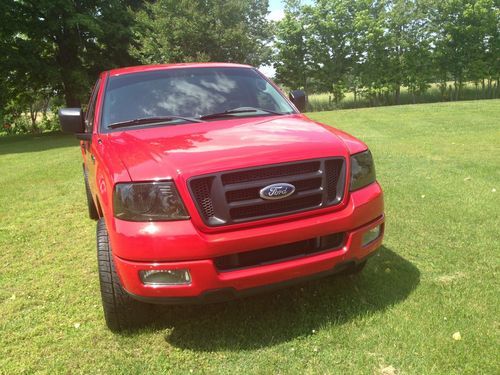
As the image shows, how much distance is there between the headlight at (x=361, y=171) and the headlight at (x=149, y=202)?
1.14m

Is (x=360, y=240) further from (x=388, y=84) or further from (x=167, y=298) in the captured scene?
(x=388, y=84)

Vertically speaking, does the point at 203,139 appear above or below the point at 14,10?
below

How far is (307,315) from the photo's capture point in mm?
3129

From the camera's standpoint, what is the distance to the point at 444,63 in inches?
1400

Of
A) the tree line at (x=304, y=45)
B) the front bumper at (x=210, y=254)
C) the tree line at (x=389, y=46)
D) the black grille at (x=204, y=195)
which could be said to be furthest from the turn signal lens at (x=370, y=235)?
the tree line at (x=389, y=46)

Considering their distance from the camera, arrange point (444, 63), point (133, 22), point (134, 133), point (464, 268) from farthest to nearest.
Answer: point (444, 63), point (133, 22), point (464, 268), point (134, 133)

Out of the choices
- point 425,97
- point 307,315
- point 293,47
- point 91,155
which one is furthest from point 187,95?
point 425,97

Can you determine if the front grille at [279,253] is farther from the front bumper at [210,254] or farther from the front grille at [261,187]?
the front grille at [261,187]

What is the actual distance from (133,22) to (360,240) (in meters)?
25.3

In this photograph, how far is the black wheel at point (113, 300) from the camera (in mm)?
2869

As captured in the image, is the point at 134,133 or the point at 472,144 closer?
the point at 134,133

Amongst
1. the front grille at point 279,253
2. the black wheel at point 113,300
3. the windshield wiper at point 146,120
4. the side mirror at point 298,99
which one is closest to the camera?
the front grille at point 279,253

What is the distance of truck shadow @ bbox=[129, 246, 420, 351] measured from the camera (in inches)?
116

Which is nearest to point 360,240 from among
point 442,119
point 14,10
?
point 442,119
